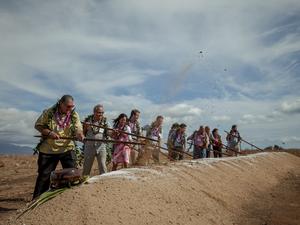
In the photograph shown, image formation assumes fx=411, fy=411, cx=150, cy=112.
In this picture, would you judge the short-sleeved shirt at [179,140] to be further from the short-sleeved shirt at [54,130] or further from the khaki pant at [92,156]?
the short-sleeved shirt at [54,130]

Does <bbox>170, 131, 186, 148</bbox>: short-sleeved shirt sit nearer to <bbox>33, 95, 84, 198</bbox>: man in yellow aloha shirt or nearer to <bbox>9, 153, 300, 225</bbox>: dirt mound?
<bbox>9, 153, 300, 225</bbox>: dirt mound

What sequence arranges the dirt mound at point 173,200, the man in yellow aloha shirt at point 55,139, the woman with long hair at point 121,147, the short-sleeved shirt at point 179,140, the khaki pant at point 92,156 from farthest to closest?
the short-sleeved shirt at point 179,140 < the woman with long hair at point 121,147 < the khaki pant at point 92,156 < the man in yellow aloha shirt at point 55,139 < the dirt mound at point 173,200

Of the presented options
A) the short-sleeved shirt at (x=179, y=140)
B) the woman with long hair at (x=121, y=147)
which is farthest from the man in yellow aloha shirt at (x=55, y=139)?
the short-sleeved shirt at (x=179, y=140)

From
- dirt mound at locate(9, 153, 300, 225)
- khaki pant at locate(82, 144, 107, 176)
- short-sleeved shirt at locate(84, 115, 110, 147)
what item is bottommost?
dirt mound at locate(9, 153, 300, 225)

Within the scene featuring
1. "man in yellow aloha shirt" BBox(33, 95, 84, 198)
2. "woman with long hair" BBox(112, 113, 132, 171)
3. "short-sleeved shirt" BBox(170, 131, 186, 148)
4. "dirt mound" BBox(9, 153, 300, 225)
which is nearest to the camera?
"dirt mound" BBox(9, 153, 300, 225)

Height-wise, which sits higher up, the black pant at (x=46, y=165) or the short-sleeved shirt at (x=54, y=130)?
the short-sleeved shirt at (x=54, y=130)

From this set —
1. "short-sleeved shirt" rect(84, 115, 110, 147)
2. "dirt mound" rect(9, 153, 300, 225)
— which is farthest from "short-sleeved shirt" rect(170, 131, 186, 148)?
"short-sleeved shirt" rect(84, 115, 110, 147)

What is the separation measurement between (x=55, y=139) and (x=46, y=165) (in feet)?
1.80

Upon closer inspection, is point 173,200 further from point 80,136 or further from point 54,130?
point 54,130

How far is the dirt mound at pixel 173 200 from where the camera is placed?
570 cm

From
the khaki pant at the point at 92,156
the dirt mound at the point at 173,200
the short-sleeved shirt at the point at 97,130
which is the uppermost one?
the short-sleeved shirt at the point at 97,130

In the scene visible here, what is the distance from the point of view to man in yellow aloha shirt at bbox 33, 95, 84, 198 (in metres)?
7.32

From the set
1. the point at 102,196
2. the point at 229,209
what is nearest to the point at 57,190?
the point at 102,196

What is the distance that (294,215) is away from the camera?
901 cm
